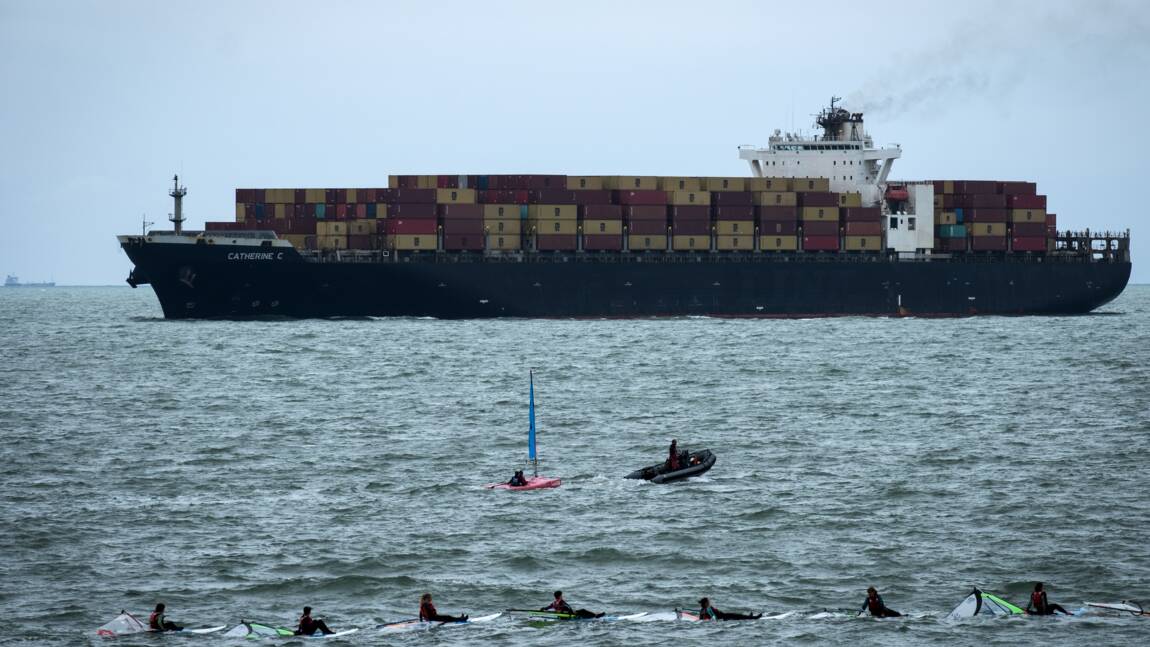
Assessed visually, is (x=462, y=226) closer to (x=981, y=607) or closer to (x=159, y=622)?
(x=159, y=622)

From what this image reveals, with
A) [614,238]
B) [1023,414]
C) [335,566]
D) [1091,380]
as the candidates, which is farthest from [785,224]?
[335,566]

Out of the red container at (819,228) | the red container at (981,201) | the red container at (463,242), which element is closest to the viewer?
the red container at (463,242)

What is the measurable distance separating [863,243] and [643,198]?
67.3 ft

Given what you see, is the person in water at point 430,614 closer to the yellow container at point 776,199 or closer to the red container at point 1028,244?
the yellow container at point 776,199

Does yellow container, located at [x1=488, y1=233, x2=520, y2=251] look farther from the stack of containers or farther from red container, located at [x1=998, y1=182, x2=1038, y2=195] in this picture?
red container, located at [x1=998, y1=182, x2=1038, y2=195]

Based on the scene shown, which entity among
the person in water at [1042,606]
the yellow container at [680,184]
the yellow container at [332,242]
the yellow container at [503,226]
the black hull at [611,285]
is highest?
the yellow container at [680,184]

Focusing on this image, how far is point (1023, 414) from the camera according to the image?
2586 inches

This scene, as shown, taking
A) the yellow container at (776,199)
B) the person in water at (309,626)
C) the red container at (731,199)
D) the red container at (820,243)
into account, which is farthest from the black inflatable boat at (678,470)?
the yellow container at (776,199)

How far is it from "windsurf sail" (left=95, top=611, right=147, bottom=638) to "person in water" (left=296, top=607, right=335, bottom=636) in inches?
134

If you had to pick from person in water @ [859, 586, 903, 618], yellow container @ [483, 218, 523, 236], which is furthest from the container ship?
person in water @ [859, 586, 903, 618]

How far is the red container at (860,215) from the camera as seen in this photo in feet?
414

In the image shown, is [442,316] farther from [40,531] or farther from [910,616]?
[910,616]

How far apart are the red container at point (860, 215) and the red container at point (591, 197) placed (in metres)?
22.1

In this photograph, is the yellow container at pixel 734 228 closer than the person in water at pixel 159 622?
No
